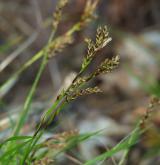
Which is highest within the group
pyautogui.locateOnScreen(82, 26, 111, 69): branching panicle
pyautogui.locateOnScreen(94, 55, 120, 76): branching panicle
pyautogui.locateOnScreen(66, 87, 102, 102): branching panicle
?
pyautogui.locateOnScreen(82, 26, 111, 69): branching panicle

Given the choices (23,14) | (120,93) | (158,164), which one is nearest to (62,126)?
(158,164)

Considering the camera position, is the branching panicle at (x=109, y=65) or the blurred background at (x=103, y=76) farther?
the blurred background at (x=103, y=76)

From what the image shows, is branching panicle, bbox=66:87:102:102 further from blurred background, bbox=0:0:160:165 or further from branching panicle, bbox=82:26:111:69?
blurred background, bbox=0:0:160:165

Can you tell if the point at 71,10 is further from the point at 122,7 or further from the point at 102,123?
the point at 102,123

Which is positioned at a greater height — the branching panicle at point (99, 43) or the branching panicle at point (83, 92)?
the branching panicle at point (99, 43)

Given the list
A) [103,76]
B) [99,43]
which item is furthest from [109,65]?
[103,76]

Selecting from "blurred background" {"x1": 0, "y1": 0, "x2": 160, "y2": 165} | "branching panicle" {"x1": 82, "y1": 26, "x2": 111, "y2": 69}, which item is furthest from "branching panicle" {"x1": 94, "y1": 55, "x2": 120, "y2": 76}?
"blurred background" {"x1": 0, "y1": 0, "x2": 160, "y2": 165}

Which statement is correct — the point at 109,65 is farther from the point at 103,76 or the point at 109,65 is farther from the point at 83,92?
the point at 103,76

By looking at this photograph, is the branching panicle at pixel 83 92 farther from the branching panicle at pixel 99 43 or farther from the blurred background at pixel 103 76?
the blurred background at pixel 103 76

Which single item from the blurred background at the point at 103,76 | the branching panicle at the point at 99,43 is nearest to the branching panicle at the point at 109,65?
Answer: the branching panicle at the point at 99,43
